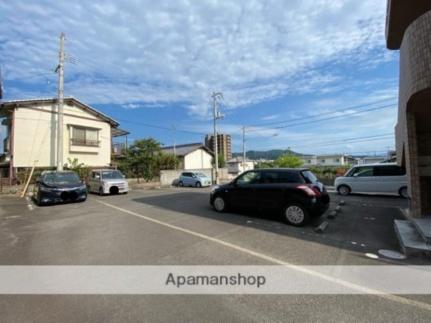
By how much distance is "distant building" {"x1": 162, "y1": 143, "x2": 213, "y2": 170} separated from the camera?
129 feet

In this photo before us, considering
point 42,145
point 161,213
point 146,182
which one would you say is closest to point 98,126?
point 42,145

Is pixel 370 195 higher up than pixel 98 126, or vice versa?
pixel 98 126

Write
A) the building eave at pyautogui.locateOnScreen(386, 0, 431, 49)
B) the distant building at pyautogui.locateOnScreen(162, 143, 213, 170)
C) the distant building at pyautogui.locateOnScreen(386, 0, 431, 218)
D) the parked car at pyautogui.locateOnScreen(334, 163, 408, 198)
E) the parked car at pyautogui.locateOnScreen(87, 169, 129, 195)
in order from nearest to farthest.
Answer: the distant building at pyautogui.locateOnScreen(386, 0, 431, 218), the building eave at pyautogui.locateOnScreen(386, 0, 431, 49), the parked car at pyautogui.locateOnScreen(334, 163, 408, 198), the parked car at pyautogui.locateOnScreen(87, 169, 129, 195), the distant building at pyautogui.locateOnScreen(162, 143, 213, 170)

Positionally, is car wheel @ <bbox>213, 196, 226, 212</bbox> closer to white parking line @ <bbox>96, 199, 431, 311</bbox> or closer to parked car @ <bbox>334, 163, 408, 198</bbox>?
white parking line @ <bbox>96, 199, 431, 311</bbox>

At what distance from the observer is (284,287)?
3.55 metres

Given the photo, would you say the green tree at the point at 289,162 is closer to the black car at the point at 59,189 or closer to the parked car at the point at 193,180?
the parked car at the point at 193,180

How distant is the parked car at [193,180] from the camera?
24.7m

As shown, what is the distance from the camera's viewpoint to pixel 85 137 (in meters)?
22.9

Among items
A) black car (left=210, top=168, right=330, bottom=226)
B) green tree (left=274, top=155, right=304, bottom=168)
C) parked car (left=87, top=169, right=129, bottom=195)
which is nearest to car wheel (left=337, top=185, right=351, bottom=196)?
black car (left=210, top=168, right=330, bottom=226)

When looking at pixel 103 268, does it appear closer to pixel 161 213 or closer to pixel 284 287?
pixel 284 287

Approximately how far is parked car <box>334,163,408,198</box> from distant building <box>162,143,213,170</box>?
26.9 m

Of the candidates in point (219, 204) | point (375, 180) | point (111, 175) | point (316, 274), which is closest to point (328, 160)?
point (375, 180)

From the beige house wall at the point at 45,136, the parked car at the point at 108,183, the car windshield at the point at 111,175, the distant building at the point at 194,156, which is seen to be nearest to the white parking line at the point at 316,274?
the parked car at the point at 108,183

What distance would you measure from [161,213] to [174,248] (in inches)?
156
